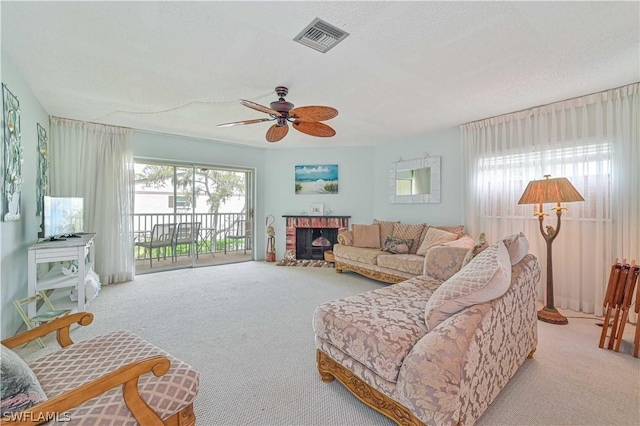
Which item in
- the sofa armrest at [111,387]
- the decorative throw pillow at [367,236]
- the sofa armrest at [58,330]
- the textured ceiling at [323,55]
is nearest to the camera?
the sofa armrest at [111,387]

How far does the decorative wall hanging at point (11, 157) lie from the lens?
2.05 metres

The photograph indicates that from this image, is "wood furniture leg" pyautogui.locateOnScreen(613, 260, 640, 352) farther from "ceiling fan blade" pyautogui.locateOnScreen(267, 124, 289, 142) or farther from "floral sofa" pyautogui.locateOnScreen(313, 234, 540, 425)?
"ceiling fan blade" pyautogui.locateOnScreen(267, 124, 289, 142)

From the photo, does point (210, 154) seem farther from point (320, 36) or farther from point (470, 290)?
point (470, 290)

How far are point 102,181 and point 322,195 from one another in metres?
3.74

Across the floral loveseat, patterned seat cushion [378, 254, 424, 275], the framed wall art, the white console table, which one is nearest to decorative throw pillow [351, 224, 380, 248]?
the floral loveseat

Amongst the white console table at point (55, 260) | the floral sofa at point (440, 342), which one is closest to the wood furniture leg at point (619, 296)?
the floral sofa at point (440, 342)

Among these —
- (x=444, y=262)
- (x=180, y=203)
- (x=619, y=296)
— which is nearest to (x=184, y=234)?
(x=180, y=203)

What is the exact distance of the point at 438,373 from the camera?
3.75 ft

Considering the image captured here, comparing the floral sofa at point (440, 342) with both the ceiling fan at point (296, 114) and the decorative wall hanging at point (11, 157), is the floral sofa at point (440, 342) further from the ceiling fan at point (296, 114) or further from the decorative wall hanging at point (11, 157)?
the decorative wall hanging at point (11, 157)

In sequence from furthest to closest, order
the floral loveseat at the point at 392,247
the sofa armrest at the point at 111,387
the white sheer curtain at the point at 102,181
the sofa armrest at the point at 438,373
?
the white sheer curtain at the point at 102,181, the floral loveseat at the point at 392,247, the sofa armrest at the point at 438,373, the sofa armrest at the point at 111,387

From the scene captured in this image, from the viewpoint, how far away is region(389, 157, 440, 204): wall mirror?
4.52 m

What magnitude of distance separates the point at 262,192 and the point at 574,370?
5.26 m

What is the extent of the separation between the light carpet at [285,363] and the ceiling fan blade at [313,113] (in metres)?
2.05

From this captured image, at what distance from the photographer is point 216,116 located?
3.64m
